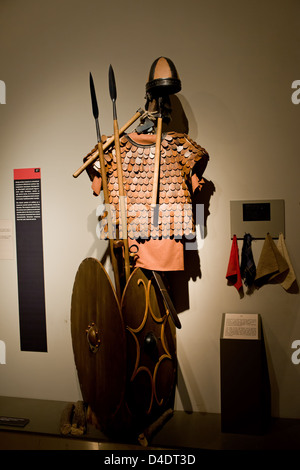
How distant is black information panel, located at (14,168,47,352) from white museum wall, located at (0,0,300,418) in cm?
5

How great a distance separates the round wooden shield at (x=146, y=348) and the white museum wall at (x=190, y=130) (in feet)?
0.91

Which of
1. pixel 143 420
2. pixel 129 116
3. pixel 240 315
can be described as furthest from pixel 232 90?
pixel 143 420

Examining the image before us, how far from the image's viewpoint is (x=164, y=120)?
2020 millimetres

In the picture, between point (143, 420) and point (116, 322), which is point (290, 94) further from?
point (143, 420)

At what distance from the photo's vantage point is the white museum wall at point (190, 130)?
2.12 m

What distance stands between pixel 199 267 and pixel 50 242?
3.13 ft

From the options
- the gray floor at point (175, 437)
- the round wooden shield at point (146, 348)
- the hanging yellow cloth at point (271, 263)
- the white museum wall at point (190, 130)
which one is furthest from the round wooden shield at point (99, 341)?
the hanging yellow cloth at point (271, 263)

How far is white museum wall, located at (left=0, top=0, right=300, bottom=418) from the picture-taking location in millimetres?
2121

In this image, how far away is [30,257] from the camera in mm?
2482
